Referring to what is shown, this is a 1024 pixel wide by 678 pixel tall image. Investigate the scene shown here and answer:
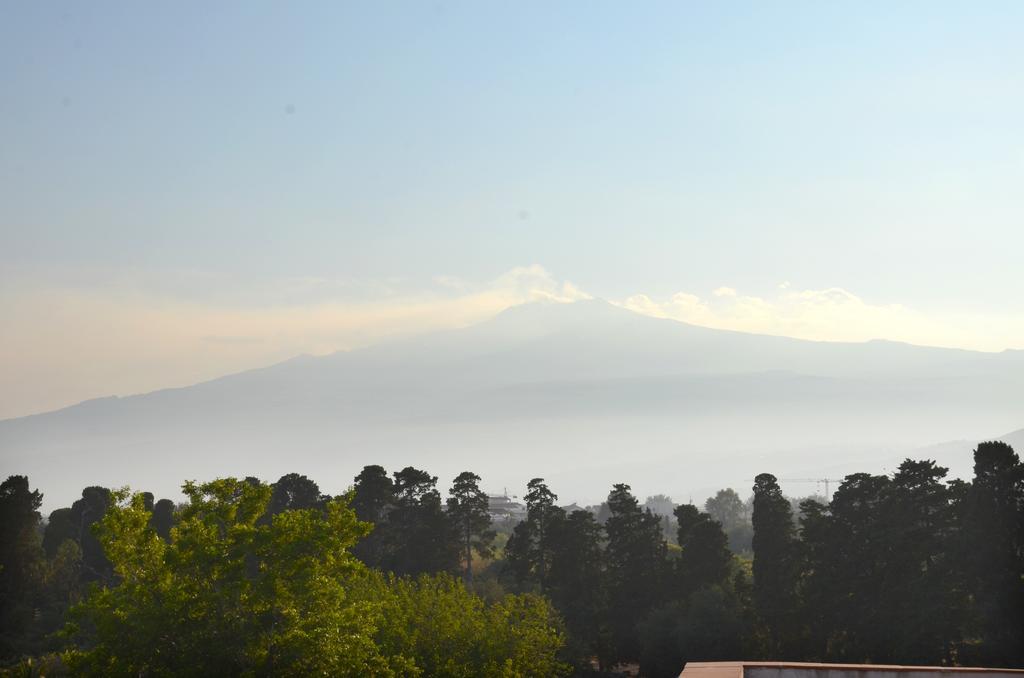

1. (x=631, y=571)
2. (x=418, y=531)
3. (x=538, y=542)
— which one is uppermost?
(x=418, y=531)

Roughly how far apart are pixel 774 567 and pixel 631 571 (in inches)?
439

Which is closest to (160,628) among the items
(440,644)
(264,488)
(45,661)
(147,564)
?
(147,564)

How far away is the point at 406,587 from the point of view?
56.9 m

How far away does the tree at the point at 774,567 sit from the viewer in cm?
6372

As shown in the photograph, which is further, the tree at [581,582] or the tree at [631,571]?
Answer: the tree at [581,582]

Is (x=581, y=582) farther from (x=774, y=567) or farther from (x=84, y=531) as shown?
(x=84, y=531)

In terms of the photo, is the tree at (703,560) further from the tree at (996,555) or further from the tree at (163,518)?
the tree at (163,518)

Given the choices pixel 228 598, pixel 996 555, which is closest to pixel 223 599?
pixel 228 598

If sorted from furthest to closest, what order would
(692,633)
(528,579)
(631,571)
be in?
(528,579) → (631,571) → (692,633)

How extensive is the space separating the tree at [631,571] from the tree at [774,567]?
26.4ft

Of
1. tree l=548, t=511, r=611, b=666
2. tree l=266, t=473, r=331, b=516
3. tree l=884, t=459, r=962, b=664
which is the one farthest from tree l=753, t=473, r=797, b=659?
tree l=266, t=473, r=331, b=516

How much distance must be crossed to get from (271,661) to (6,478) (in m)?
45.9

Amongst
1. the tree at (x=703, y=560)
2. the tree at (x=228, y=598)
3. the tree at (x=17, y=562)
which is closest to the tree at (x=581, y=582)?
the tree at (x=703, y=560)

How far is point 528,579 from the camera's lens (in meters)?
79.0
